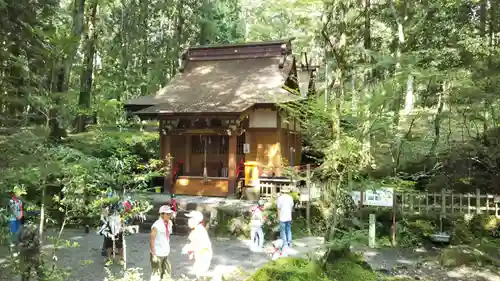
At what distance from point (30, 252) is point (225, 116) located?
30.3 feet

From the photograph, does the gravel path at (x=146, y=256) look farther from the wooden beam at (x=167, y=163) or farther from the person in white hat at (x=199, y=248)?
the wooden beam at (x=167, y=163)

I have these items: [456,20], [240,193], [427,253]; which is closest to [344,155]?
[427,253]

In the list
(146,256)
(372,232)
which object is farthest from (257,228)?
(372,232)

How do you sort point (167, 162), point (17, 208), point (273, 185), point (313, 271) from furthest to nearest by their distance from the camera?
point (167, 162)
point (273, 185)
point (17, 208)
point (313, 271)

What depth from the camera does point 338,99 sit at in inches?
251

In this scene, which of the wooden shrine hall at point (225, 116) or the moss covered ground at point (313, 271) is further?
the wooden shrine hall at point (225, 116)

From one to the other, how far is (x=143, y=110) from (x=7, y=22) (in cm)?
760

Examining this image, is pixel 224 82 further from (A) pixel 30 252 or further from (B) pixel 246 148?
(A) pixel 30 252

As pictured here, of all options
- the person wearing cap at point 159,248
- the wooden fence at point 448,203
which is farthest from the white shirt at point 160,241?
the wooden fence at point 448,203

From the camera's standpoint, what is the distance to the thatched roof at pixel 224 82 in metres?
15.0

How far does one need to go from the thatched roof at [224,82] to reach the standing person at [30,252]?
29.1ft

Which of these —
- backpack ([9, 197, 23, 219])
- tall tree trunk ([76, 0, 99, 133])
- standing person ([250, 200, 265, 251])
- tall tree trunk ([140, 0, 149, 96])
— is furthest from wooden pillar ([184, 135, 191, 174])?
tall tree trunk ([140, 0, 149, 96])

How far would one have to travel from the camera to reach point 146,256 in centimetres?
952

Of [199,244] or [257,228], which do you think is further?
[257,228]
